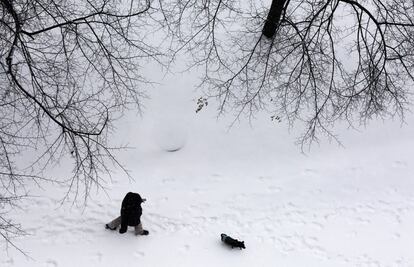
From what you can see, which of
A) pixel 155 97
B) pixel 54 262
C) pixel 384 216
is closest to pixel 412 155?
pixel 384 216

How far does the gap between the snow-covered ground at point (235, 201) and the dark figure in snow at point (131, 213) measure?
24 centimetres

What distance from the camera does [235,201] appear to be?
390 inches

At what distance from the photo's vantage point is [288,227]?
378 inches

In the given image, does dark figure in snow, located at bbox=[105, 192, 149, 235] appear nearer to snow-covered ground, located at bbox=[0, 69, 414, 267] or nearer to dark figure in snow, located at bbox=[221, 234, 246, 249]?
snow-covered ground, located at bbox=[0, 69, 414, 267]

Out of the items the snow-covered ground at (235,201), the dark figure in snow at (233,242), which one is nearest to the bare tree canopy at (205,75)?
the snow-covered ground at (235,201)

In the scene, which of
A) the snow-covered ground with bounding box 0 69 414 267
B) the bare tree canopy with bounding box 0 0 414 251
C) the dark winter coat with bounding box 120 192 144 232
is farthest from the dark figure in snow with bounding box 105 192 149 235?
the bare tree canopy with bounding box 0 0 414 251

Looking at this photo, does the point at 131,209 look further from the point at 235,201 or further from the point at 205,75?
the point at 205,75

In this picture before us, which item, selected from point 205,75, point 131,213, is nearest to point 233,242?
point 131,213

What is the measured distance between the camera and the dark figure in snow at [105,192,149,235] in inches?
340

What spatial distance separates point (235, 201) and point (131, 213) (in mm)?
2252

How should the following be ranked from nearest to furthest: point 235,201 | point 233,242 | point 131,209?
point 131,209
point 233,242
point 235,201

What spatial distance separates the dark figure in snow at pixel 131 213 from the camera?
8.65m

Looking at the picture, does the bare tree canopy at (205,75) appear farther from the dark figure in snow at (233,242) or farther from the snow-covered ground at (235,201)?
the dark figure in snow at (233,242)

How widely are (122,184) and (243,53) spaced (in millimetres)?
3919
